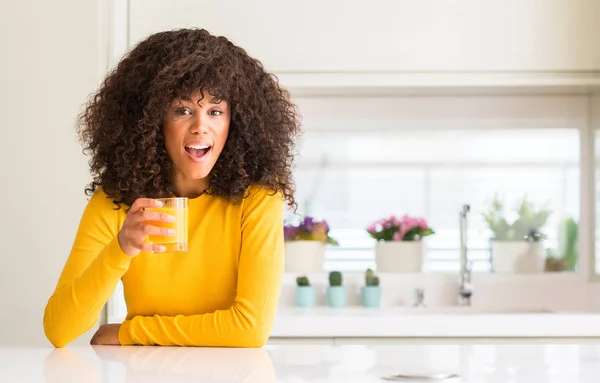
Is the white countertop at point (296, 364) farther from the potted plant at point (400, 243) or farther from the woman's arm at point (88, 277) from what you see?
the potted plant at point (400, 243)

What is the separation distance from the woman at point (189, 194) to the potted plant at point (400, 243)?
5.24 feet

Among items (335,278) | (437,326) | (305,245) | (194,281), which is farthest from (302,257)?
(194,281)

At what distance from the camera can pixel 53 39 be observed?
303 cm

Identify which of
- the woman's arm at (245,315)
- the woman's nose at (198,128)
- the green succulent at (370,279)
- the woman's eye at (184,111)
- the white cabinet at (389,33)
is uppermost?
the white cabinet at (389,33)

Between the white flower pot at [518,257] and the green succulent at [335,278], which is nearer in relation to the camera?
the green succulent at [335,278]

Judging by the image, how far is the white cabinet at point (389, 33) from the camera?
319 cm

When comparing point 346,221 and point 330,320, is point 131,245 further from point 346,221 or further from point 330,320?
point 346,221

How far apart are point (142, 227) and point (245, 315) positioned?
1.07ft

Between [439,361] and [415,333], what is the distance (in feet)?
4.74

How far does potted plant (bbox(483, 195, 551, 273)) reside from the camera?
3605mm

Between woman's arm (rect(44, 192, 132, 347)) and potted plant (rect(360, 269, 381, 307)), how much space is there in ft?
5.41

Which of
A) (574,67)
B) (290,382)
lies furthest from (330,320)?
(290,382)

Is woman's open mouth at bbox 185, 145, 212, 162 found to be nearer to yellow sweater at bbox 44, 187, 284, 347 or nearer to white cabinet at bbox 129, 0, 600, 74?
yellow sweater at bbox 44, 187, 284, 347

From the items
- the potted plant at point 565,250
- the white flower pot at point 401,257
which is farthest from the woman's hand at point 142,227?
the potted plant at point 565,250
